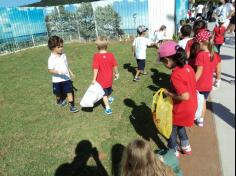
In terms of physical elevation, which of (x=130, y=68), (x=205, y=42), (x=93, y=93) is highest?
(x=205, y=42)

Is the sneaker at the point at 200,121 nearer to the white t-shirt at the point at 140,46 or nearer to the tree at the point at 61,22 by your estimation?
the white t-shirt at the point at 140,46

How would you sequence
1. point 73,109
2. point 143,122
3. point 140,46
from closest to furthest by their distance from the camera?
point 143,122, point 73,109, point 140,46

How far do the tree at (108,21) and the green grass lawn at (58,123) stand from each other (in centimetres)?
824

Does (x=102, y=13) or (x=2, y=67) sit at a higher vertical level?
(x=102, y=13)

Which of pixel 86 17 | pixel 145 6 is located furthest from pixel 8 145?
pixel 86 17

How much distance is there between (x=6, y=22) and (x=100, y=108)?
1214cm

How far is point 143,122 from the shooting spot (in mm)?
5141

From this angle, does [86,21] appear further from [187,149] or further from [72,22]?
[187,149]

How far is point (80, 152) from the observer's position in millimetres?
4348

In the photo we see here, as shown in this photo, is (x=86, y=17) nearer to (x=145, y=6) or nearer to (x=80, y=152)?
(x=145, y=6)

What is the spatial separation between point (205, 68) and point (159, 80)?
3437 mm

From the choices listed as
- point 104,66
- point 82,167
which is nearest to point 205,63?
point 104,66

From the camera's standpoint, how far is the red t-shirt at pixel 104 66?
5238 mm

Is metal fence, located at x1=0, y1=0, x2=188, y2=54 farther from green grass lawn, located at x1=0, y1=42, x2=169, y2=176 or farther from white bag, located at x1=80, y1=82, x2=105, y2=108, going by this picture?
white bag, located at x1=80, y1=82, x2=105, y2=108
